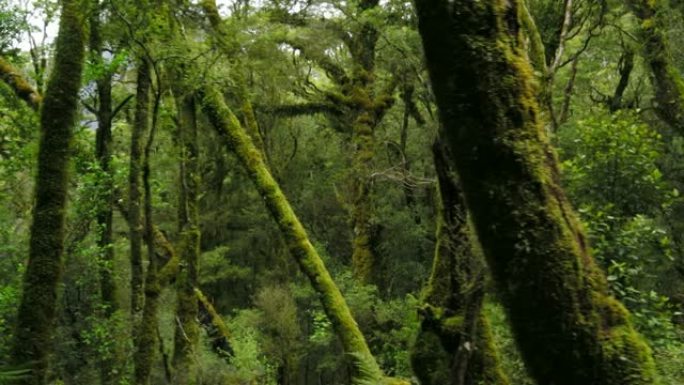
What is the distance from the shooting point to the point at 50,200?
17.3 feet

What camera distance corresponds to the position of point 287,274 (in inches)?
962

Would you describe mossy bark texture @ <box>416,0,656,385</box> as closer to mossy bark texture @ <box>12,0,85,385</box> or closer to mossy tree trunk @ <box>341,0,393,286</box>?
mossy bark texture @ <box>12,0,85,385</box>

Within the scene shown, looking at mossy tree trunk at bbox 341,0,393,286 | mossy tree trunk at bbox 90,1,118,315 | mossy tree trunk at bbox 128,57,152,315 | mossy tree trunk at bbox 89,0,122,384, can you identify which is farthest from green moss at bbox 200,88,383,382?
mossy tree trunk at bbox 341,0,393,286

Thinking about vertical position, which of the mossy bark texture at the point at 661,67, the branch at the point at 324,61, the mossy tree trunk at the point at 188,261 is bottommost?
the mossy tree trunk at the point at 188,261

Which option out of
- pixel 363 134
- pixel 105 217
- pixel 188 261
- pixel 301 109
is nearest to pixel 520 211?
pixel 188 261

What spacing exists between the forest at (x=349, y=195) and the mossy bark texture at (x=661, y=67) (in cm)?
5

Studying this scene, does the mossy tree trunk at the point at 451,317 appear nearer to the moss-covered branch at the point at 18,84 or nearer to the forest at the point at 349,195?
the forest at the point at 349,195

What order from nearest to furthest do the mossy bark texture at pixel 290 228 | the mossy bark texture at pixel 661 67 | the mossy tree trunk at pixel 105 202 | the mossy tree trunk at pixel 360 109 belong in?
the mossy bark texture at pixel 290 228, the mossy bark texture at pixel 661 67, the mossy tree trunk at pixel 105 202, the mossy tree trunk at pixel 360 109

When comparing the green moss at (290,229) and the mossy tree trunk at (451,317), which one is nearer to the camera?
the mossy tree trunk at (451,317)

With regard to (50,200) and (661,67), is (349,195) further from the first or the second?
(50,200)

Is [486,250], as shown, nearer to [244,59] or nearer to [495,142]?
[495,142]

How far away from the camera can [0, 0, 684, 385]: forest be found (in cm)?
275

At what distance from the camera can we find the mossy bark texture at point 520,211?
2.65 m

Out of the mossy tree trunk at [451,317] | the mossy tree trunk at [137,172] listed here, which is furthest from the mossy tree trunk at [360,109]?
the mossy tree trunk at [451,317]
